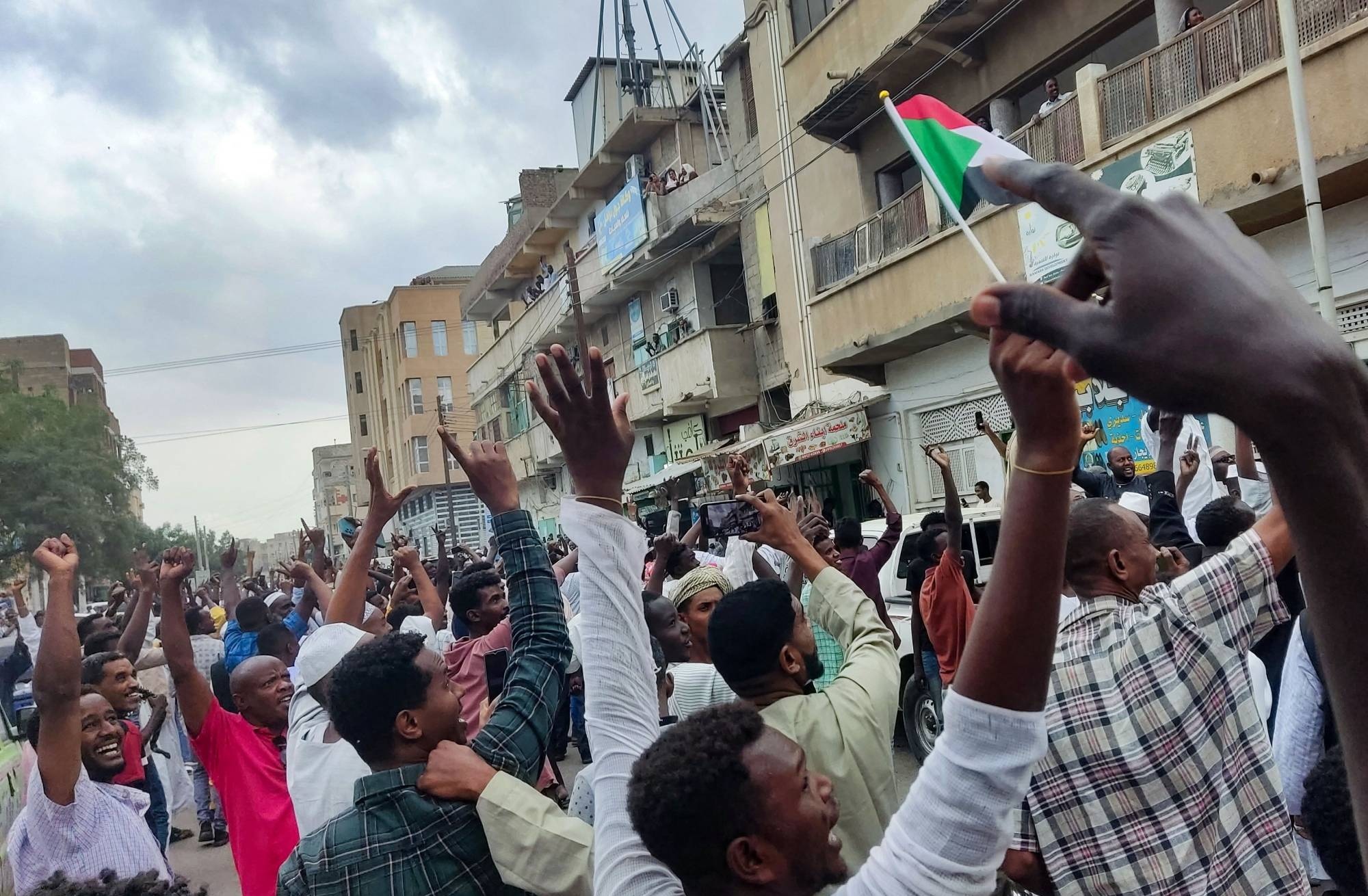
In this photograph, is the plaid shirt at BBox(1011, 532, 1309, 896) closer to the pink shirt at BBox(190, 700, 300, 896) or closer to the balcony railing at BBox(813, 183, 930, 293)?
the pink shirt at BBox(190, 700, 300, 896)

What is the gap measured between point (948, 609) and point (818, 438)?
12313mm

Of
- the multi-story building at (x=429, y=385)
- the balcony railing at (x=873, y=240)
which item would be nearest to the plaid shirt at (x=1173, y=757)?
the balcony railing at (x=873, y=240)

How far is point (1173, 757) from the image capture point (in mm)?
2133

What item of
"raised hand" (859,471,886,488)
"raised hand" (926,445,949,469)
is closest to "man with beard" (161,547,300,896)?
"raised hand" (926,445,949,469)

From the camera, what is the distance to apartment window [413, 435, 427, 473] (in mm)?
54312

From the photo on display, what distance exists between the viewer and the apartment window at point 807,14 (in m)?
16.3

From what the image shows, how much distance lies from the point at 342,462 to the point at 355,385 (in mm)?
50594

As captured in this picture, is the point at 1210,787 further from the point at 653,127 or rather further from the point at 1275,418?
the point at 653,127

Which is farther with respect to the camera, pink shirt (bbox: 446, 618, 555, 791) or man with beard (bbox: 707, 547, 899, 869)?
pink shirt (bbox: 446, 618, 555, 791)

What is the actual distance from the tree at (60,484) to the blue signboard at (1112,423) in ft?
99.4

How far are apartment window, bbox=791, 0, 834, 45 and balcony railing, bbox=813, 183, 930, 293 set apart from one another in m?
3.40

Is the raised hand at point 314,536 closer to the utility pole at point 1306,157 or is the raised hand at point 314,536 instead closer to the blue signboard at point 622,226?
the utility pole at point 1306,157

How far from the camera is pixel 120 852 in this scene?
3.33 m

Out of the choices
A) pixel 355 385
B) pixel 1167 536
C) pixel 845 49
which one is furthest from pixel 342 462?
pixel 1167 536
